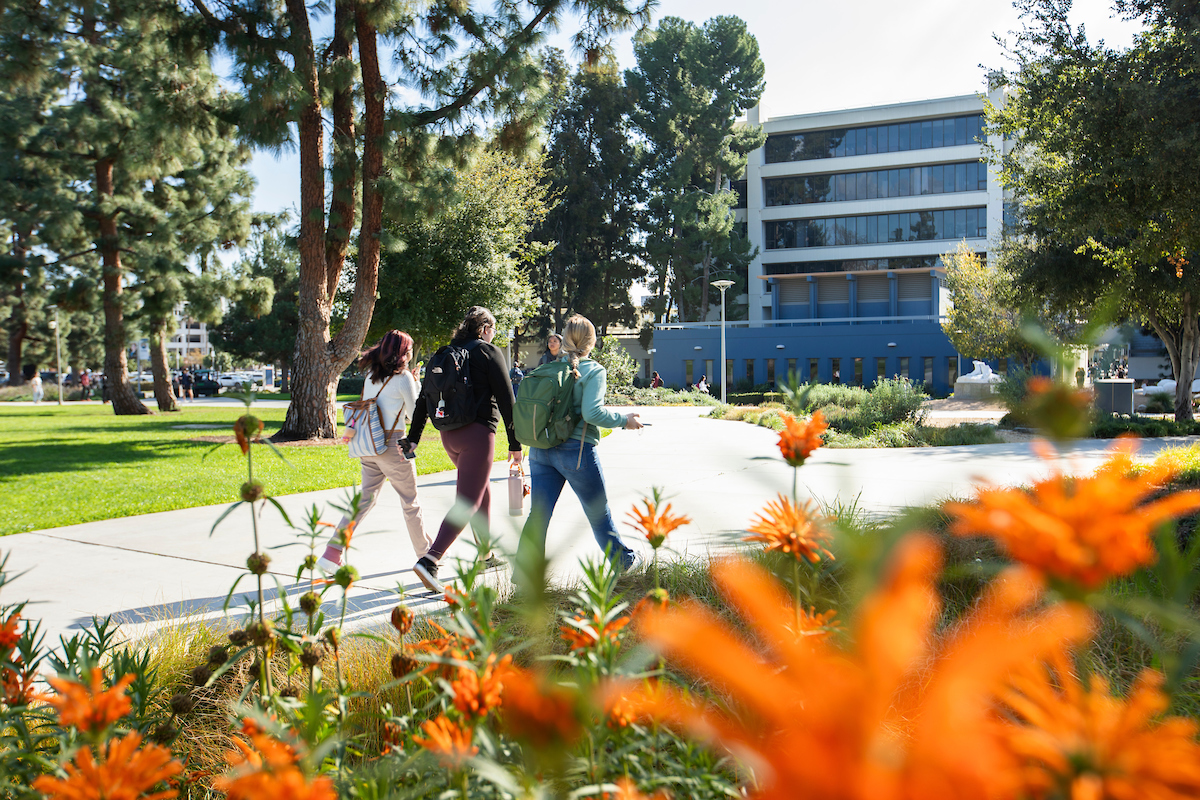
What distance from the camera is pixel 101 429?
19.4m

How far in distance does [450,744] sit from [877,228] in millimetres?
57934

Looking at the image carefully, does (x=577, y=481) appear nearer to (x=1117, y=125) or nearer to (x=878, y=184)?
(x=1117, y=125)

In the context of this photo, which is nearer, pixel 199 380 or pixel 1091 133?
pixel 1091 133

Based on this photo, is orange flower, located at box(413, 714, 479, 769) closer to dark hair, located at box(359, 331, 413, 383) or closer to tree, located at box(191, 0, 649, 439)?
dark hair, located at box(359, 331, 413, 383)

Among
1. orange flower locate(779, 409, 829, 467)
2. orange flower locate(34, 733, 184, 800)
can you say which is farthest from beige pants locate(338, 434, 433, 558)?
orange flower locate(34, 733, 184, 800)

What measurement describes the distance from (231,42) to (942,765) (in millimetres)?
17095

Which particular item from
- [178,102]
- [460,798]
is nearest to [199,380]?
[178,102]

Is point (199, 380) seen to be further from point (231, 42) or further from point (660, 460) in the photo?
point (660, 460)

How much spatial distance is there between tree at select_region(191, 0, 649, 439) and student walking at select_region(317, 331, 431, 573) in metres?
9.54

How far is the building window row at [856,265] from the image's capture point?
53.0m

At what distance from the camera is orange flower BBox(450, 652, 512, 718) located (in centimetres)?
130

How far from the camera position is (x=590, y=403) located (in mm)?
5266

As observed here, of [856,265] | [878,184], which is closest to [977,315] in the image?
[856,265]

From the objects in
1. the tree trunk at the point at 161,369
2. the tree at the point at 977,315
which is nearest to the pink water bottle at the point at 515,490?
the tree trunk at the point at 161,369
